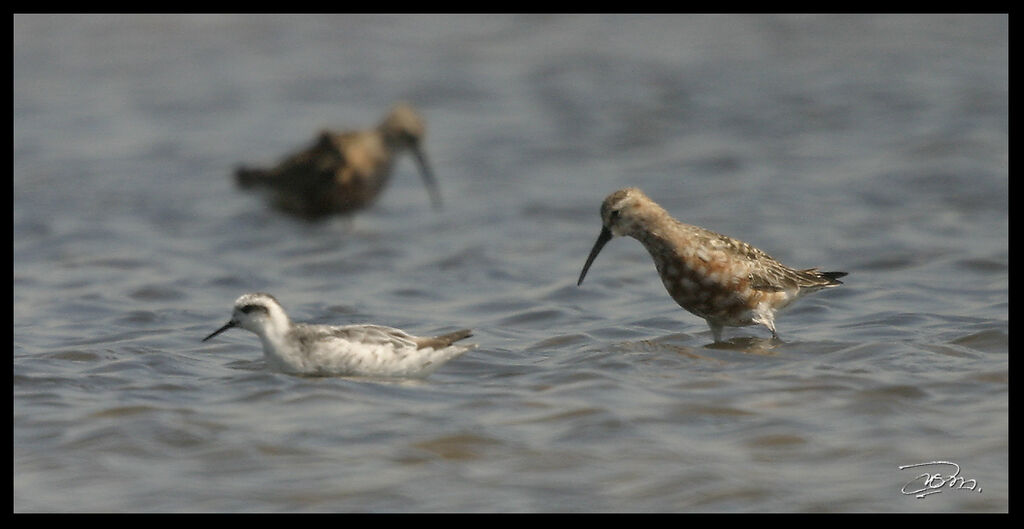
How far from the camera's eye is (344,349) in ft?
29.5

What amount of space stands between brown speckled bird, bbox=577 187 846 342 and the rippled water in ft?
1.16

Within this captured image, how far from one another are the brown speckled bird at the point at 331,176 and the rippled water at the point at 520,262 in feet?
1.10

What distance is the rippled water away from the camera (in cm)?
733

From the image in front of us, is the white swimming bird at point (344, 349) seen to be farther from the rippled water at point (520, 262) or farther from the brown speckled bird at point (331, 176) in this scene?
the brown speckled bird at point (331, 176)

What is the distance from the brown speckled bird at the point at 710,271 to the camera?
10.1 metres

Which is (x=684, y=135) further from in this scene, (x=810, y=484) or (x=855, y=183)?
(x=810, y=484)

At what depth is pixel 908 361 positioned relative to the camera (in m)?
9.21

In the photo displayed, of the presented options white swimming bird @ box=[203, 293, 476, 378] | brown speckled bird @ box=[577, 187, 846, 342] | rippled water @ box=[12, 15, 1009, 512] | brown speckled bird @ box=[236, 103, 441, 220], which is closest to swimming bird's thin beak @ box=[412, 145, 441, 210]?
brown speckled bird @ box=[236, 103, 441, 220]
